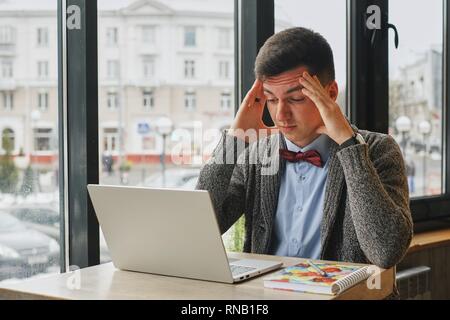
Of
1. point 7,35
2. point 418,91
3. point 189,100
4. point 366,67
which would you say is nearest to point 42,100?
point 7,35

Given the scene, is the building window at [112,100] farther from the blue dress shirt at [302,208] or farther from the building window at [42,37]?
the blue dress shirt at [302,208]

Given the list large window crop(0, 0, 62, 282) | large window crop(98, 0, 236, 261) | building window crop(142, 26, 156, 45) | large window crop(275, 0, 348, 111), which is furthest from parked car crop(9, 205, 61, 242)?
large window crop(275, 0, 348, 111)

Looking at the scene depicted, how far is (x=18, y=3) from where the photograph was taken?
6.52 ft

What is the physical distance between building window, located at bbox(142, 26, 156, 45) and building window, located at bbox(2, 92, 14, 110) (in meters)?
0.54

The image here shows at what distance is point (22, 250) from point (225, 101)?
1.02 m

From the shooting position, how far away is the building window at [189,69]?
2.45 m

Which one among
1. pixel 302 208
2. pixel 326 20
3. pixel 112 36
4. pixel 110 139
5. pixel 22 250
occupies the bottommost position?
pixel 22 250

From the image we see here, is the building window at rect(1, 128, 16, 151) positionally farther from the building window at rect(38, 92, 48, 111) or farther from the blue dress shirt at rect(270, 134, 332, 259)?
the blue dress shirt at rect(270, 134, 332, 259)

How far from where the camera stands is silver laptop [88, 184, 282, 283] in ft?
4.79

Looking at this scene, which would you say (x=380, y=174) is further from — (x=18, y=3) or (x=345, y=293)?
(x=18, y=3)

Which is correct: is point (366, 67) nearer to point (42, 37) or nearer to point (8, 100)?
point (42, 37)

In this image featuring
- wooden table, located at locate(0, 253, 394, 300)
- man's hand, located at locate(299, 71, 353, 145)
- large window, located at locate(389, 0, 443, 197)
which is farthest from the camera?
large window, located at locate(389, 0, 443, 197)

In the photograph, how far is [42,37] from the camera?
6.81 feet
